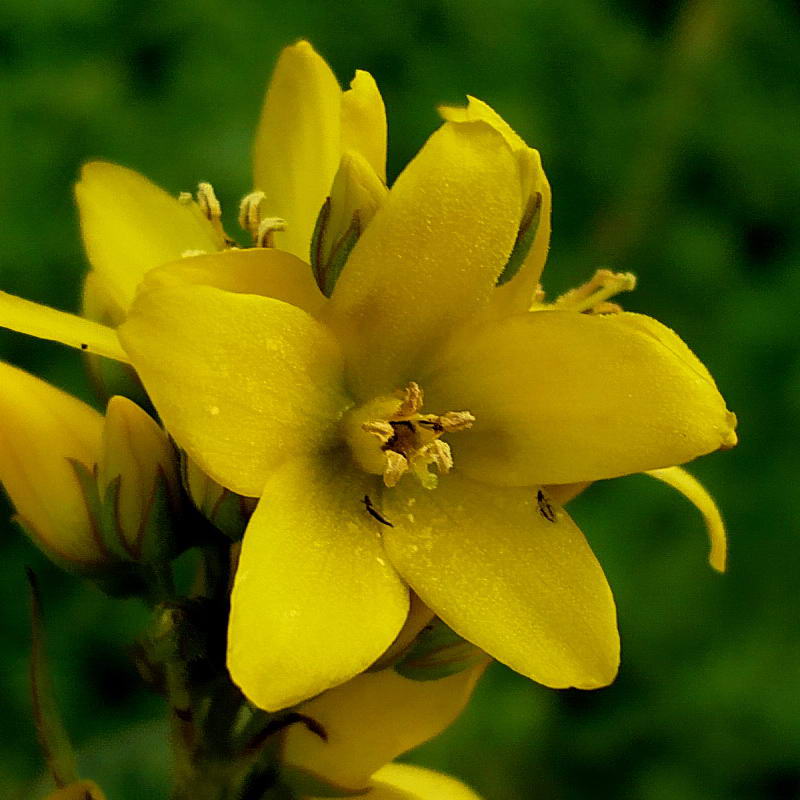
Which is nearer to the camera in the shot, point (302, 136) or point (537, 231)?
point (537, 231)

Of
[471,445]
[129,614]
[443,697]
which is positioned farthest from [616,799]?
[471,445]

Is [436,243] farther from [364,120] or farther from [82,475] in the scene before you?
[82,475]

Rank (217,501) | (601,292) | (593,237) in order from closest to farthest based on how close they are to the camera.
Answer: (217,501)
(601,292)
(593,237)

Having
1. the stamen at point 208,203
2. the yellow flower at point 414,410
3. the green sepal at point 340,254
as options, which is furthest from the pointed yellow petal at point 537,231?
the stamen at point 208,203

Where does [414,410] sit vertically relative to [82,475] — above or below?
above

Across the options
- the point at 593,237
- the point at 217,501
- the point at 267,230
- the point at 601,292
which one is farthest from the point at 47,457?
the point at 593,237

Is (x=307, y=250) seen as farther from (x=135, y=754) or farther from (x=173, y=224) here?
(x=135, y=754)

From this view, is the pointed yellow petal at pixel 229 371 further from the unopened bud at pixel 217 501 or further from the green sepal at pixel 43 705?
the green sepal at pixel 43 705

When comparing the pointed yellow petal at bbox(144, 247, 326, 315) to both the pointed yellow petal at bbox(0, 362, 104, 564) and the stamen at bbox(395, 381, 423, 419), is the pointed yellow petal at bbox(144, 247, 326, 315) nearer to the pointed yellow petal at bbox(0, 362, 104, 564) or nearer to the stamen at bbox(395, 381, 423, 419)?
the stamen at bbox(395, 381, 423, 419)

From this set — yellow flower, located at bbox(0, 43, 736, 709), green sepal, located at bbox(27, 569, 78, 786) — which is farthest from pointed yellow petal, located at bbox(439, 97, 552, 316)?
green sepal, located at bbox(27, 569, 78, 786)
